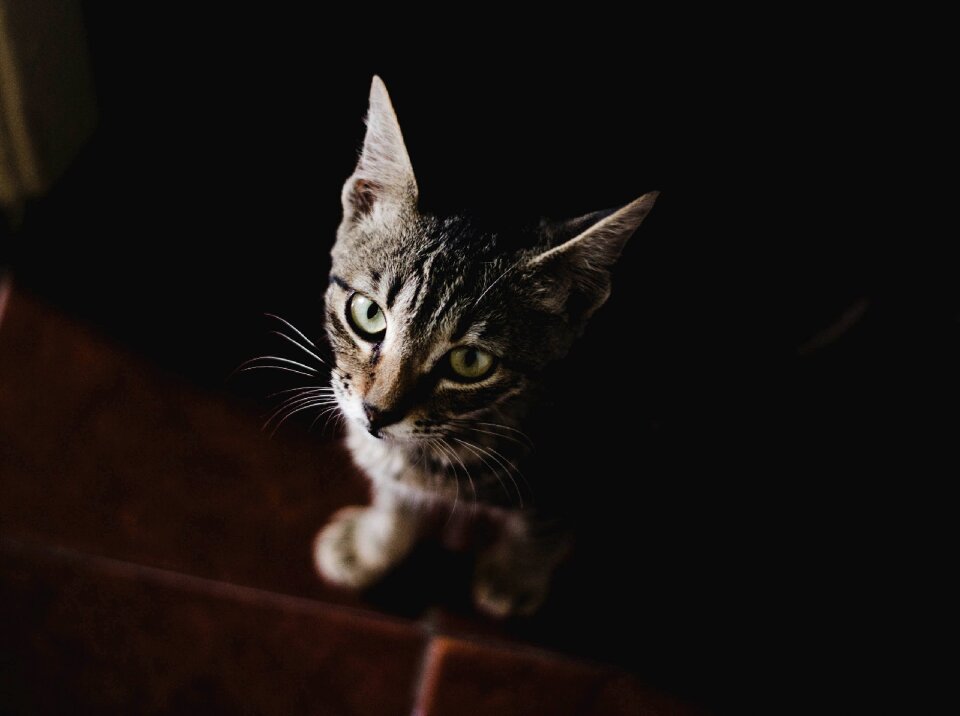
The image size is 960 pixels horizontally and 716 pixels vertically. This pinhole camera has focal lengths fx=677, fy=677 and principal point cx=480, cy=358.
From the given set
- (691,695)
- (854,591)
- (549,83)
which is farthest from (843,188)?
(691,695)

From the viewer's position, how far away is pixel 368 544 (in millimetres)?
1014

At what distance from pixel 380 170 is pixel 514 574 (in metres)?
0.62

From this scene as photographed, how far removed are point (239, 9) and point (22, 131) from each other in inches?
16.5

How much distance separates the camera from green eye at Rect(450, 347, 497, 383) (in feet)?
2.20

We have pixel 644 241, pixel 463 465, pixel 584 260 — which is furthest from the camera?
pixel 644 241

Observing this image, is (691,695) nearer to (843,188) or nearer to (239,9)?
(843,188)

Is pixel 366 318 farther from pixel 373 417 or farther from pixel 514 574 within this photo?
pixel 514 574

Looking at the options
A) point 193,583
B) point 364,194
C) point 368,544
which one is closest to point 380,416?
point 364,194

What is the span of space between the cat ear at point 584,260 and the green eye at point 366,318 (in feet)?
0.52

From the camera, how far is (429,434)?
2.29 ft

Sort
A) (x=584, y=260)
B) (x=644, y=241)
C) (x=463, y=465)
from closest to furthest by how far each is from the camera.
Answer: (x=584, y=260) < (x=463, y=465) < (x=644, y=241)

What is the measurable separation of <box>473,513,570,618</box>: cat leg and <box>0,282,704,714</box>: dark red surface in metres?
0.03

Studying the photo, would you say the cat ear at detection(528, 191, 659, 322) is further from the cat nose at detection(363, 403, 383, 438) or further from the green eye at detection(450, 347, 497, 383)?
the cat nose at detection(363, 403, 383, 438)

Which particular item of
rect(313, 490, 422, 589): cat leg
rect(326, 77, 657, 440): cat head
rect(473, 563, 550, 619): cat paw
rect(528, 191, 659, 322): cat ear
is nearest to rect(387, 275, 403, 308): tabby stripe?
rect(326, 77, 657, 440): cat head
